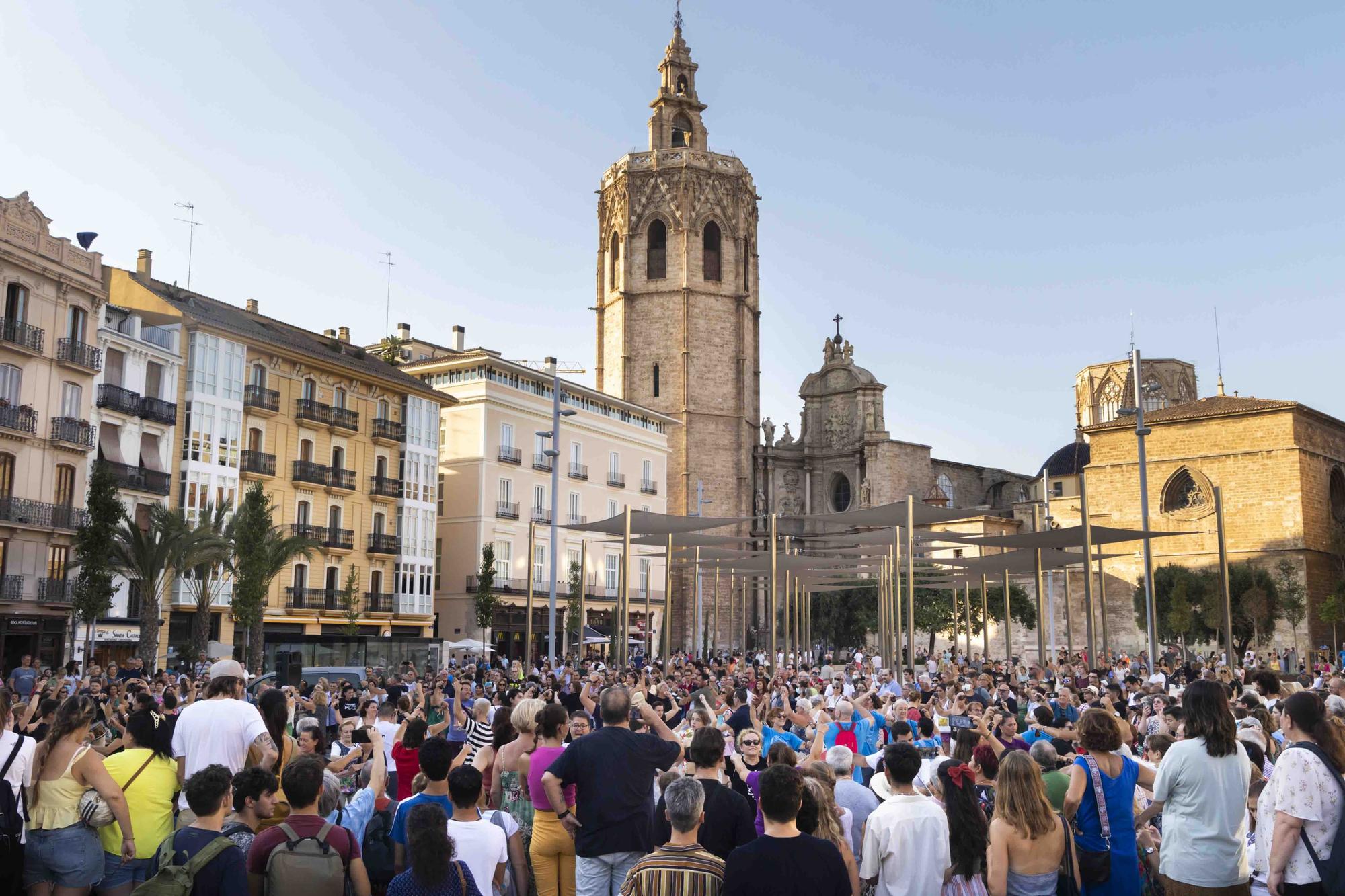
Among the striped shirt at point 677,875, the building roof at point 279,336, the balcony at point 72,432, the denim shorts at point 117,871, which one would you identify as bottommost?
the denim shorts at point 117,871

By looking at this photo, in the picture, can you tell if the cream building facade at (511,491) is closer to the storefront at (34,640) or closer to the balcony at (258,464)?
the balcony at (258,464)

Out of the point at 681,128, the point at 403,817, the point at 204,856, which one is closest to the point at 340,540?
the point at 403,817

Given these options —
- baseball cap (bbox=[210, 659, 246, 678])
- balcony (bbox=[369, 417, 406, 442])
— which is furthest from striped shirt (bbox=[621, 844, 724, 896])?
balcony (bbox=[369, 417, 406, 442])

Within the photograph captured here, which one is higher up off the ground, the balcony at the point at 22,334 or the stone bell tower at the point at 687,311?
the stone bell tower at the point at 687,311

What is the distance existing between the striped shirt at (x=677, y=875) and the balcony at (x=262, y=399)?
34729 millimetres

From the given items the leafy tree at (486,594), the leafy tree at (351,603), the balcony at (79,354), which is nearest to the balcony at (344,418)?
the leafy tree at (351,603)

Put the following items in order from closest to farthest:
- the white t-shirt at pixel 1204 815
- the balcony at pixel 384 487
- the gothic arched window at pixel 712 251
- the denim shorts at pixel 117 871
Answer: the white t-shirt at pixel 1204 815, the denim shorts at pixel 117 871, the balcony at pixel 384 487, the gothic arched window at pixel 712 251

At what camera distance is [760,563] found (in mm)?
37812

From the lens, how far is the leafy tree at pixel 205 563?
29500mm

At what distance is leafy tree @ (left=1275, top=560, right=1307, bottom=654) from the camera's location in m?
40.6

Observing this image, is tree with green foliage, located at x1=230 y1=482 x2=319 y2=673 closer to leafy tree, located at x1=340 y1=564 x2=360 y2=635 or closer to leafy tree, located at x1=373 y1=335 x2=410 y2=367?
leafy tree, located at x1=340 y1=564 x2=360 y2=635

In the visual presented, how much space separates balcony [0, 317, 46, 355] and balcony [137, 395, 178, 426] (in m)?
4.36

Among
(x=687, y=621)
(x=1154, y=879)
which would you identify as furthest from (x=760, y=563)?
(x=1154, y=879)

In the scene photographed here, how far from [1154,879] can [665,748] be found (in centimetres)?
286
